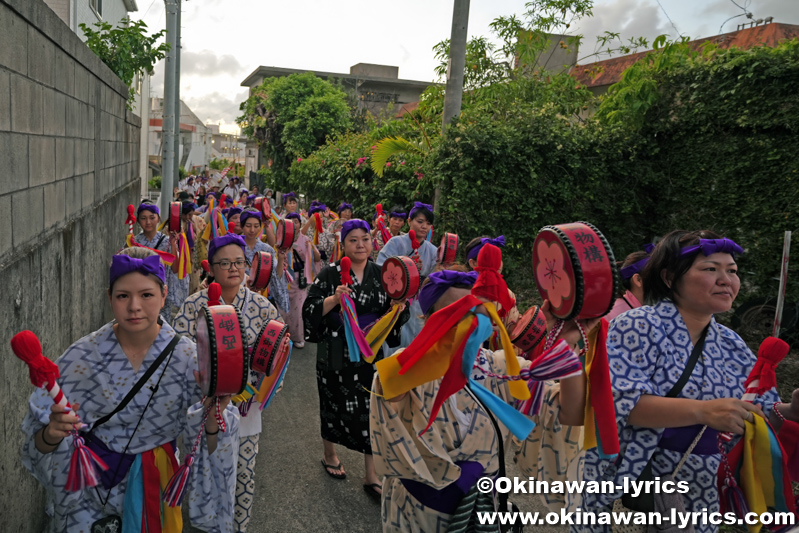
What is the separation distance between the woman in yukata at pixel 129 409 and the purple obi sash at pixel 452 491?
0.94 metres

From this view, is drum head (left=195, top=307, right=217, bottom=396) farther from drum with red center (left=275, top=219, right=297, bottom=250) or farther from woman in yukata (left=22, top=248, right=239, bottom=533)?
drum with red center (left=275, top=219, right=297, bottom=250)

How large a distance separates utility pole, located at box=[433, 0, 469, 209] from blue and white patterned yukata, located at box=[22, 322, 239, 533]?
25.1ft

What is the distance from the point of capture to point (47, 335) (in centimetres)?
393

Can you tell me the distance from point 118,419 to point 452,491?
1.44 metres

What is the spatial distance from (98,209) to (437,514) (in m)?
5.84

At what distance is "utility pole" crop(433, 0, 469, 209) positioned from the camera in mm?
10055

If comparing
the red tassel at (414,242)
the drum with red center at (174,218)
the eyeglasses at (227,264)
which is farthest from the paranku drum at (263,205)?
the eyeglasses at (227,264)

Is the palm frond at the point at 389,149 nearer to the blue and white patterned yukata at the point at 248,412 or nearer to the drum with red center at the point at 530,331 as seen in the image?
the blue and white patterned yukata at the point at 248,412

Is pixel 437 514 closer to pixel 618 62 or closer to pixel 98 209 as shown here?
pixel 98 209

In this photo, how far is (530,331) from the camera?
11.7ft

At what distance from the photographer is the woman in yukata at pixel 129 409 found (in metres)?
2.62

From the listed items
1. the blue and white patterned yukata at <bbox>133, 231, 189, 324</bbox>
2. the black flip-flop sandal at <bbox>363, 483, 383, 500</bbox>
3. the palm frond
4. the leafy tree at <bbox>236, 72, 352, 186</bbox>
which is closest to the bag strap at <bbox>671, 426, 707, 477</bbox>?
the black flip-flop sandal at <bbox>363, 483, 383, 500</bbox>

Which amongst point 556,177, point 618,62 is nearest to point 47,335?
point 556,177

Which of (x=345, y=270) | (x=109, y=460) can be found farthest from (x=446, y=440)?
(x=345, y=270)
